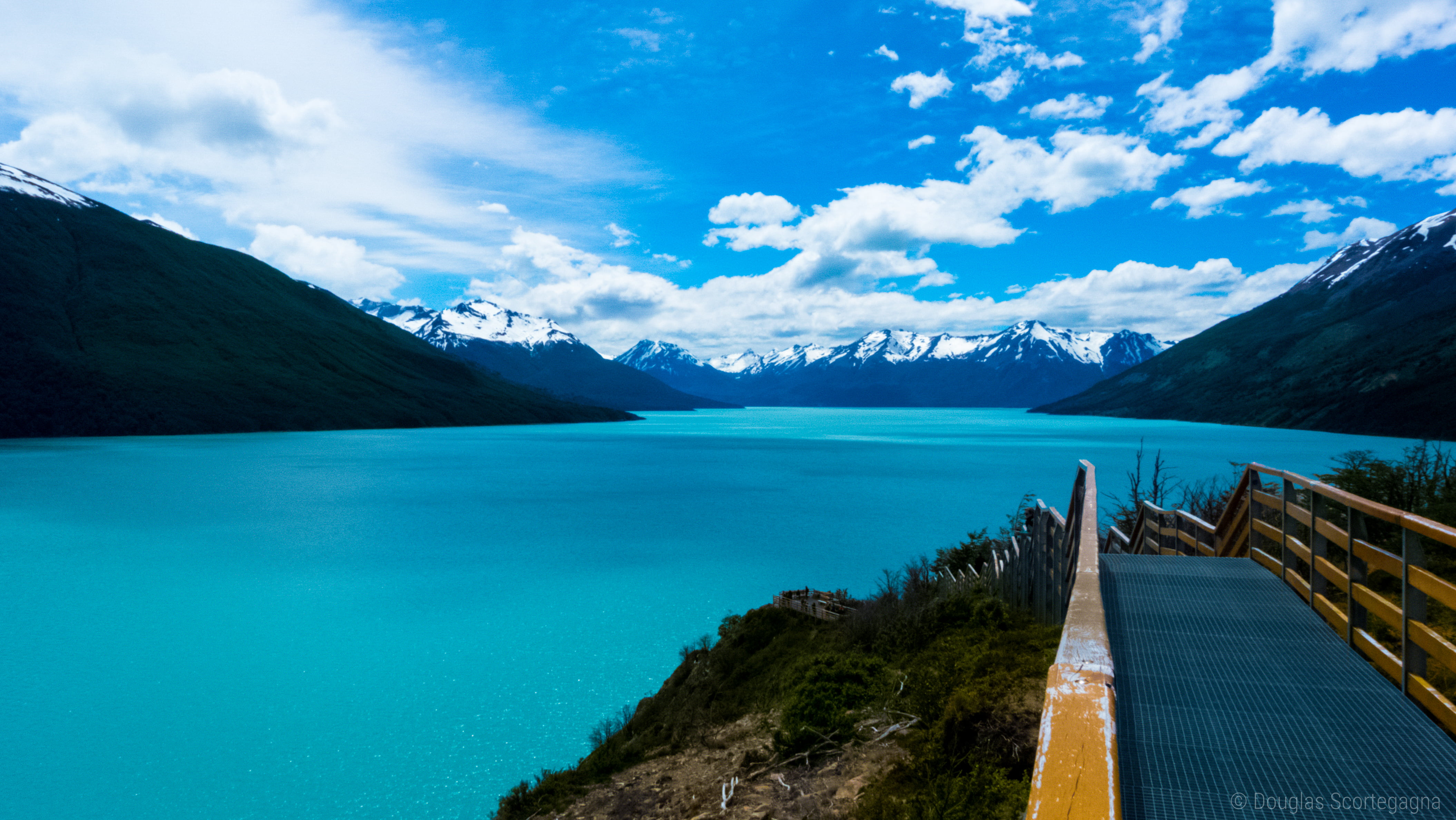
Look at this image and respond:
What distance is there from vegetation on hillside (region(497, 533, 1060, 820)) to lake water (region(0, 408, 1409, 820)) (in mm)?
3156

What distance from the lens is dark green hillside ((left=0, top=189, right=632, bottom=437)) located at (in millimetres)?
116938

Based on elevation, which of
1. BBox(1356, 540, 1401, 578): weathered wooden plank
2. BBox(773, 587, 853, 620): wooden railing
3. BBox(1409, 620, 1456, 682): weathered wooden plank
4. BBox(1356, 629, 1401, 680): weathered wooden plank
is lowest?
BBox(773, 587, 853, 620): wooden railing

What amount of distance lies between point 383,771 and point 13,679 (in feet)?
33.3

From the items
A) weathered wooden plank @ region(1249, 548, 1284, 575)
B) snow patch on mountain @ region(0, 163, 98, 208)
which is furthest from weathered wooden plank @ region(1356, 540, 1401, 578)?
snow patch on mountain @ region(0, 163, 98, 208)

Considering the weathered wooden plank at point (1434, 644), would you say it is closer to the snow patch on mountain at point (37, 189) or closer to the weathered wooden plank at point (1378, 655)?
the weathered wooden plank at point (1378, 655)

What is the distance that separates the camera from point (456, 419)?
156375mm

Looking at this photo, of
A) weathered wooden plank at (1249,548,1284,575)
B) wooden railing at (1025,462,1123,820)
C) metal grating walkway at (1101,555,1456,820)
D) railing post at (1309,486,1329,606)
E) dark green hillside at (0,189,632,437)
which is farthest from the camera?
dark green hillside at (0,189,632,437)

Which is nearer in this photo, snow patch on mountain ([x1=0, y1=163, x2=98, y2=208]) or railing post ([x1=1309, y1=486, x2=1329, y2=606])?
railing post ([x1=1309, y1=486, x2=1329, y2=606])

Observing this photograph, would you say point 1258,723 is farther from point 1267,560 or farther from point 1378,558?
point 1267,560

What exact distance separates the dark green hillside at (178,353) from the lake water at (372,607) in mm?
68048

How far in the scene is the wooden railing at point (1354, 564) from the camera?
356 cm

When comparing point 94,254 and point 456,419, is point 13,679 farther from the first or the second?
point 94,254

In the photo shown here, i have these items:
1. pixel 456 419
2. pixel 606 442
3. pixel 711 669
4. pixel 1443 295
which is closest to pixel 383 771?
pixel 711 669

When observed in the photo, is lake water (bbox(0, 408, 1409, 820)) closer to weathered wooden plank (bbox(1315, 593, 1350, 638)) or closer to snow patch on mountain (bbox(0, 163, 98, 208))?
weathered wooden plank (bbox(1315, 593, 1350, 638))
